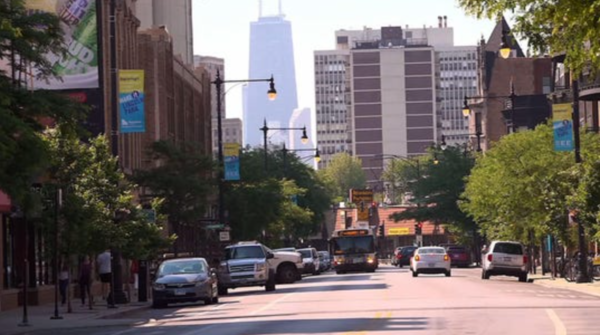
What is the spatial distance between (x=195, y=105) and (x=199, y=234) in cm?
1854

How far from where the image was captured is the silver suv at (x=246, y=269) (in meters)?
52.2

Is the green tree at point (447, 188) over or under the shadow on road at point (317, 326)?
over

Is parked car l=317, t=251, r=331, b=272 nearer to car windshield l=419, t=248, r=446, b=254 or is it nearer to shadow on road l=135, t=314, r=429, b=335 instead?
car windshield l=419, t=248, r=446, b=254

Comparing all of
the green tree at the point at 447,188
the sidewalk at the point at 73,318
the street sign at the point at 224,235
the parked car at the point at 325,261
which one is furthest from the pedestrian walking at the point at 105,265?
the green tree at the point at 447,188

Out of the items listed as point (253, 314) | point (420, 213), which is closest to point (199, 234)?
point (420, 213)

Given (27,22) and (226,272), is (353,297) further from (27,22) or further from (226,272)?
(27,22)

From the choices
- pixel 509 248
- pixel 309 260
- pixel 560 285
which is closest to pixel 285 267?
pixel 509 248

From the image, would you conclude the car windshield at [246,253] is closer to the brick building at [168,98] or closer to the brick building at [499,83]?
the brick building at [168,98]

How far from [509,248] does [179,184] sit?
1451 centimetres

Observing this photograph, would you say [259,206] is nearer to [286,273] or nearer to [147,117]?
[147,117]

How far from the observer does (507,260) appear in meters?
60.2

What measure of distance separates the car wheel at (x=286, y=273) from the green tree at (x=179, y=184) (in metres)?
4.39

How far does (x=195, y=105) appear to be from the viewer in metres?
103

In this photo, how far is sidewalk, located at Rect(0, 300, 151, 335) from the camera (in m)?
34.0
